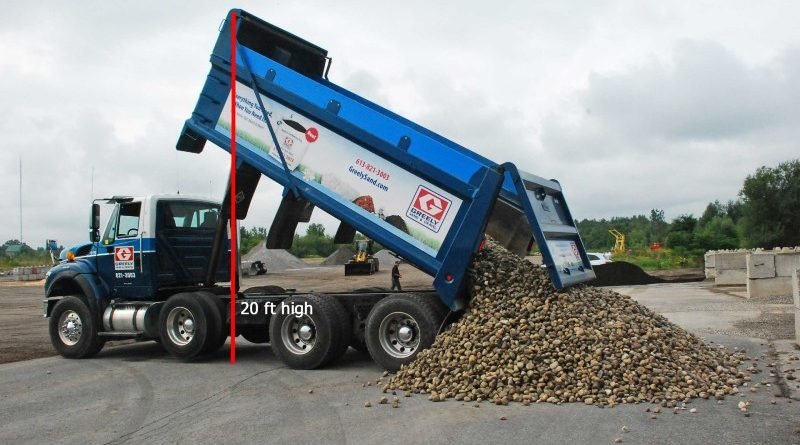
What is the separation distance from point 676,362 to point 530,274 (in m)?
1.87

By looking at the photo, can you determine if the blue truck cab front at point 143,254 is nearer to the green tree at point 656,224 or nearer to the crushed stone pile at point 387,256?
the crushed stone pile at point 387,256

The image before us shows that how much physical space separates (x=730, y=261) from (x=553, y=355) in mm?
19064

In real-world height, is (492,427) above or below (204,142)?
below

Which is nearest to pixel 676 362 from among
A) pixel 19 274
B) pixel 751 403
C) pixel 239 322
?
pixel 751 403

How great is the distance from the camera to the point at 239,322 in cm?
960

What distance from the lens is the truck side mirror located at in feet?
34.9

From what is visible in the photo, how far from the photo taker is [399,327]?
328 inches

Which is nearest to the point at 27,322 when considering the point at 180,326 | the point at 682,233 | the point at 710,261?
the point at 180,326

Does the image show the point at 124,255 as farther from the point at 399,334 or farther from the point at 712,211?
the point at 712,211

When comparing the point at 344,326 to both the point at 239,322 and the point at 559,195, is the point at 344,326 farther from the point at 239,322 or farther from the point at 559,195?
the point at 559,195

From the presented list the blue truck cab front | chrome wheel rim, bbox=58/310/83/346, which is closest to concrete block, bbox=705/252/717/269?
the blue truck cab front

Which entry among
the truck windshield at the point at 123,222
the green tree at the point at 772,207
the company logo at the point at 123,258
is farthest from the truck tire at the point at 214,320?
the green tree at the point at 772,207

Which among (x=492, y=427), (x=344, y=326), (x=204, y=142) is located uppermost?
(x=204, y=142)

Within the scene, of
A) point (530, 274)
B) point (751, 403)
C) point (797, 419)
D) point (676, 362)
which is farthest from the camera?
point (530, 274)
